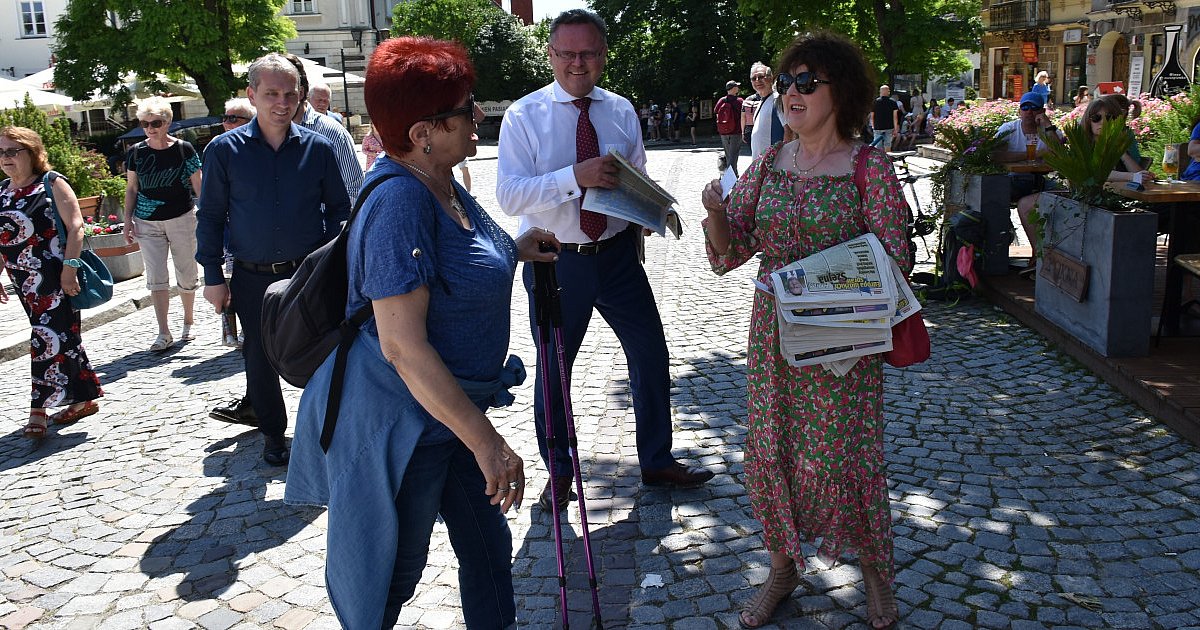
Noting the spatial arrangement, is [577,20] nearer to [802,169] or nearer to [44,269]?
[802,169]

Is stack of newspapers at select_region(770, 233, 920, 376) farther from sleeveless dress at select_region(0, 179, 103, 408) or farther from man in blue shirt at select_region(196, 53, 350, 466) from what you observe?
sleeveless dress at select_region(0, 179, 103, 408)

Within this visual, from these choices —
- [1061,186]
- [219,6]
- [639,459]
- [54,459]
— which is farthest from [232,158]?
[219,6]

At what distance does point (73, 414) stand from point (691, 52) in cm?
4169

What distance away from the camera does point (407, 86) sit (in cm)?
251

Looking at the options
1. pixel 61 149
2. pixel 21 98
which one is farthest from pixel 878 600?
pixel 21 98

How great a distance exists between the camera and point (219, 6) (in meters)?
32.3

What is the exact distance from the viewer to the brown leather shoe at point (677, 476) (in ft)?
16.0

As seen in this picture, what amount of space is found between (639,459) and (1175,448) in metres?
2.64

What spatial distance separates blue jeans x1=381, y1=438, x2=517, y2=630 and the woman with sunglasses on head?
6289mm

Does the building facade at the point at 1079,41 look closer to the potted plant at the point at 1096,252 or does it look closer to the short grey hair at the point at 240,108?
the potted plant at the point at 1096,252

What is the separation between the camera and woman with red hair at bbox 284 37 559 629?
2451mm

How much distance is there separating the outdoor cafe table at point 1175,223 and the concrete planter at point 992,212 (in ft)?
3.88

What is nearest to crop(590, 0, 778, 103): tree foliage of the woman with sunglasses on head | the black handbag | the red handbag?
the woman with sunglasses on head

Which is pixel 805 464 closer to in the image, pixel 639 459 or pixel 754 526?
pixel 754 526
